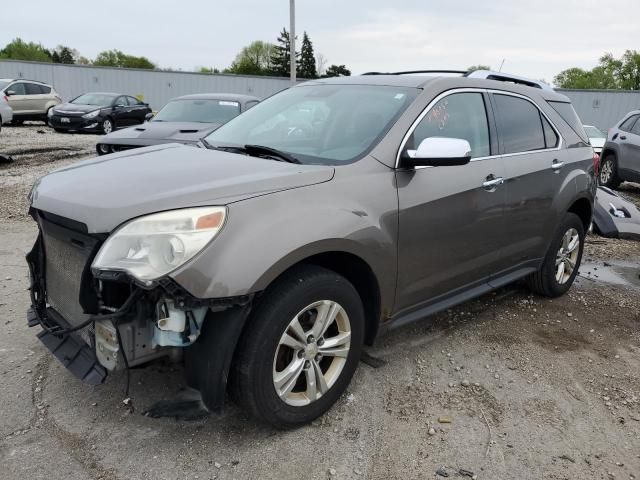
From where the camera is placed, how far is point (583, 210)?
15.7 ft

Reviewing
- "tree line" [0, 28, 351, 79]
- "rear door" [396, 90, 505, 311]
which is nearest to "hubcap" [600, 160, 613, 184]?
"rear door" [396, 90, 505, 311]

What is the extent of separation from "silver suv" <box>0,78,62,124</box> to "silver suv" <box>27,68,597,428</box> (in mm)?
17158

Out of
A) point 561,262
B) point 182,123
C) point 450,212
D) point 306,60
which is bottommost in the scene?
point 561,262

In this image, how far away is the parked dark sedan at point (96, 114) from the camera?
16.8 m

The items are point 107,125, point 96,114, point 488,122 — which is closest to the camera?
point 488,122

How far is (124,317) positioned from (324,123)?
1711mm

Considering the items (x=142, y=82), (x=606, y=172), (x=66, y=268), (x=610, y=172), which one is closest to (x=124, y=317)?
(x=66, y=268)

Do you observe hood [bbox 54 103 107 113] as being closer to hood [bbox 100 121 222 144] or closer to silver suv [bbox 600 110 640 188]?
hood [bbox 100 121 222 144]

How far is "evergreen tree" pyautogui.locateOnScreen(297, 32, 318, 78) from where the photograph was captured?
80750mm

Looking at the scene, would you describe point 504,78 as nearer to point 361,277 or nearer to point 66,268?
point 361,277

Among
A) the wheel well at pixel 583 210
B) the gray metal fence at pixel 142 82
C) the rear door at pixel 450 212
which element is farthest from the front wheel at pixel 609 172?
the gray metal fence at pixel 142 82

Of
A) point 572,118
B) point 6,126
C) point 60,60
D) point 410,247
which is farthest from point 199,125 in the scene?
point 60,60

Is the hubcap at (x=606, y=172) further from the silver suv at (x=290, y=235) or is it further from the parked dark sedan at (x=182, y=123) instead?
the silver suv at (x=290, y=235)

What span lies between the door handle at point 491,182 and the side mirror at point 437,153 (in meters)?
0.59
